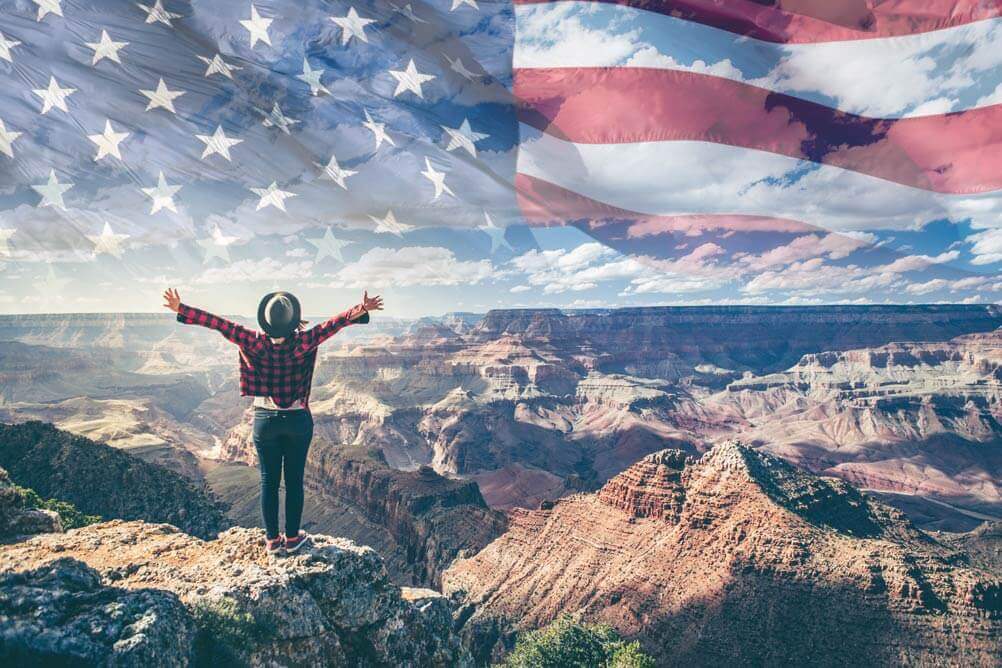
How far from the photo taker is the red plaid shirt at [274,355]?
8383 mm

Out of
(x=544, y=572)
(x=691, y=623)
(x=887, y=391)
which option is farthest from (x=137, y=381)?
(x=887, y=391)

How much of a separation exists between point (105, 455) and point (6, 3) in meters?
29.9

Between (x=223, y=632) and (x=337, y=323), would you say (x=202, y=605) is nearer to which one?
(x=223, y=632)

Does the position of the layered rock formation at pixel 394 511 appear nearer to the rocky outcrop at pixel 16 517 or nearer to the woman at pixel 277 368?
the rocky outcrop at pixel 16 517

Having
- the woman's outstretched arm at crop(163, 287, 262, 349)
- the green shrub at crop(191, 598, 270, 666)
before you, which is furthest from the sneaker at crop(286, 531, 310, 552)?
the woman's outstretched arm at crop(163, 287, 262, 349)

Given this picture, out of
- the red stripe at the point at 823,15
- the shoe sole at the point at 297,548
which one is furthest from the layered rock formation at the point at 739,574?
the shoe sole at the point at 297,548

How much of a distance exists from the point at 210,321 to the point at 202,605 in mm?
4442

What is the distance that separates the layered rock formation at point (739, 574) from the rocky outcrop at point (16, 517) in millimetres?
28736

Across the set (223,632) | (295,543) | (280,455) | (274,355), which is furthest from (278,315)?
(223,632)

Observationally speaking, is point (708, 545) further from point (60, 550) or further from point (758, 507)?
point (60, 550)

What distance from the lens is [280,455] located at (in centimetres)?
885

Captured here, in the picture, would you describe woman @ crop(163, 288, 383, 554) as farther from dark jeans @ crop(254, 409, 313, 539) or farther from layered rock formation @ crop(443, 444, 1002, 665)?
layered rock formation @ crop(443, 444, 1002, 665)

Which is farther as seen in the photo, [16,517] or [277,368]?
[16,517]

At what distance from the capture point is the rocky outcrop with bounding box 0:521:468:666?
6414mm
